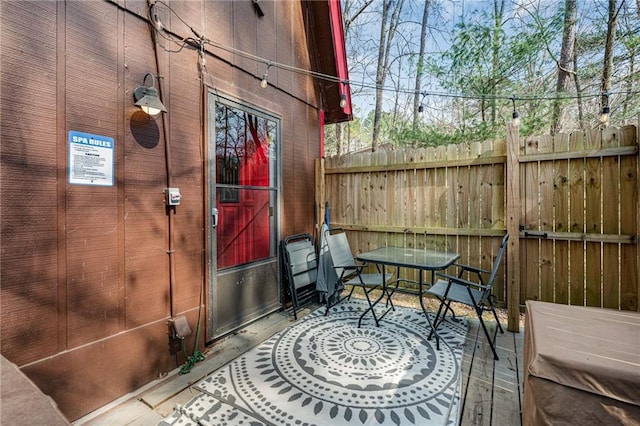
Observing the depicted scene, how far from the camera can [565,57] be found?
524cm

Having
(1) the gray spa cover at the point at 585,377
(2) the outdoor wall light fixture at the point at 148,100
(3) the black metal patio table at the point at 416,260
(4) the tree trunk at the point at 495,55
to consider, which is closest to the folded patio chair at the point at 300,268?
(3) the black metal patio table at the point at 416,260

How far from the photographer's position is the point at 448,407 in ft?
6.15

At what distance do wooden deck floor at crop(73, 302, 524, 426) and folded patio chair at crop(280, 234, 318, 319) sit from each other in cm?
73

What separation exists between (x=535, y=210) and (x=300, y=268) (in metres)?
2.75

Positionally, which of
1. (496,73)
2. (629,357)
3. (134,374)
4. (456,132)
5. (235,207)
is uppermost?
(496,73)

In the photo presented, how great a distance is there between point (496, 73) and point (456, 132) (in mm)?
1107

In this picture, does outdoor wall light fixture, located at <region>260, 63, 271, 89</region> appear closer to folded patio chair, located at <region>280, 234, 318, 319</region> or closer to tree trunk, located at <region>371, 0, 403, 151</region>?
folded patio chair, located at <region>280, 234, 318, 319</region>

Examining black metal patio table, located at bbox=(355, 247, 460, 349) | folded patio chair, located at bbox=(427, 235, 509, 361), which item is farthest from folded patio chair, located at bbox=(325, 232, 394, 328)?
folded patio chair, located at bbox=(427, 235, 509, 361)

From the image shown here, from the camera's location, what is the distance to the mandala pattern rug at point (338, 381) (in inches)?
70.7

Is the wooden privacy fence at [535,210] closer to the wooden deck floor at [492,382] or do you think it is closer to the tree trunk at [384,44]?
the wooden deck floor at [492,382]

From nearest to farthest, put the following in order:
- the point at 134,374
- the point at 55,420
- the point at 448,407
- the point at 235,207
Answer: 1. the point at 55,420
2. the point at 448,407
3. the point at 134,374
4. the point at 235,207

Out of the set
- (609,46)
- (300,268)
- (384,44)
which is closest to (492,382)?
(300,268)

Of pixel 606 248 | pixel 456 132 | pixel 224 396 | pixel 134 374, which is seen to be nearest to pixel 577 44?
pixel 456 132

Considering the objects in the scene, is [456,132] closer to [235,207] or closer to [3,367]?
[235,207]
